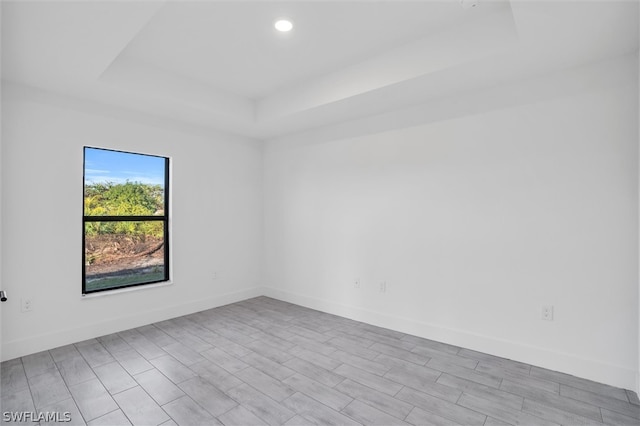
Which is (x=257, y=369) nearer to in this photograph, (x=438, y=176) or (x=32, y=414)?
(x=32, y=414)

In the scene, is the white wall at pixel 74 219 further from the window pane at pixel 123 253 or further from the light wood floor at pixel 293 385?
the light wood floor at pixel 293 385

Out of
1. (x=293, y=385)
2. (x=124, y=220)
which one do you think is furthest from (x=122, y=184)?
(x=293, y=385)

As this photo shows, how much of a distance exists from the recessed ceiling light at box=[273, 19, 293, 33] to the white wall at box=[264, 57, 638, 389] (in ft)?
5.19

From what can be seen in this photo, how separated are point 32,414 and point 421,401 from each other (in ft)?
8.08

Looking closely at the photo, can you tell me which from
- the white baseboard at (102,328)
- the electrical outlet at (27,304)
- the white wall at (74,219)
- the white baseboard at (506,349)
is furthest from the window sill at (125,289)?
the white baseboard at (506,349)

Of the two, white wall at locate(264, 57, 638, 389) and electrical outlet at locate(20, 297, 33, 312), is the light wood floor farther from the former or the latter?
electrical outlet at locate(20, 297, 33, 312)

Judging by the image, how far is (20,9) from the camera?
1.88 meters

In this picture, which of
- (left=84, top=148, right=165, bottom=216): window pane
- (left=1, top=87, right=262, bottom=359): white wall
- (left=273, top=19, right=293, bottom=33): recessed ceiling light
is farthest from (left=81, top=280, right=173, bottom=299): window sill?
(left=273, top=19, right=293, bottom=33): recessed ceiling light

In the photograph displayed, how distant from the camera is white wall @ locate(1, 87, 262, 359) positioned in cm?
288

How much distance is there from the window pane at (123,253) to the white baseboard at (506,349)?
2.18 meters

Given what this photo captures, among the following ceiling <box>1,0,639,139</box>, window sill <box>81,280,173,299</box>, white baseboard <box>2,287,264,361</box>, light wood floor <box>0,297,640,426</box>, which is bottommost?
light wood floor <box>0,297,640,426</box>

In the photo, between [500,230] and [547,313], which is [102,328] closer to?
[500,230]

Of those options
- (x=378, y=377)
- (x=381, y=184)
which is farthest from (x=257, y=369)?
(x=381, y=184)

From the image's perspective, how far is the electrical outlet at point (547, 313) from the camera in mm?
2672
